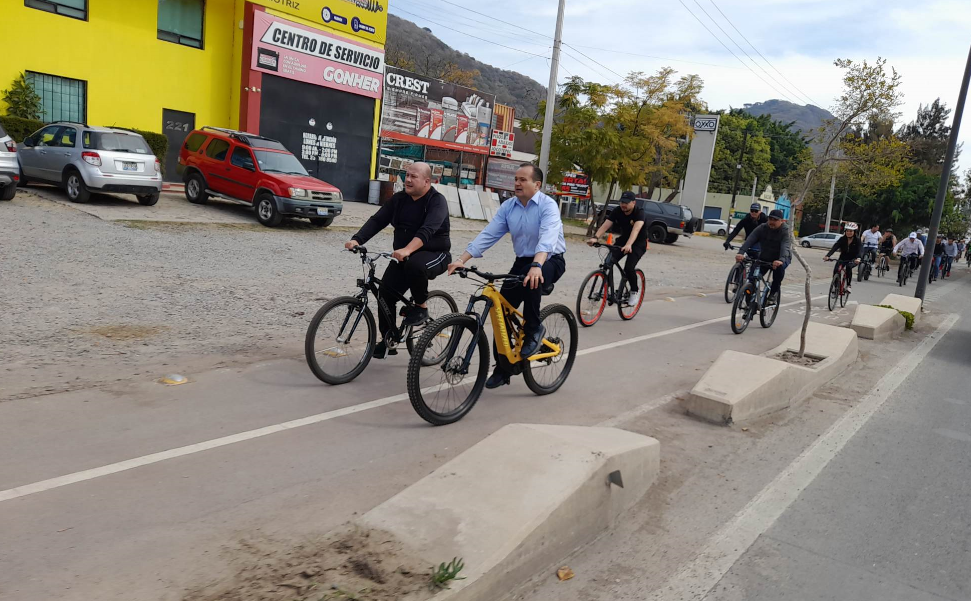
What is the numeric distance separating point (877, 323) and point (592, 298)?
193 inches

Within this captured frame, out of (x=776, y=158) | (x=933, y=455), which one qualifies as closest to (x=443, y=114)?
(x=933, y=455)

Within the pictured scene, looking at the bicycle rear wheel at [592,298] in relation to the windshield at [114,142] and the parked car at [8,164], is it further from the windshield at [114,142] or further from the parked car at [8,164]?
the parked car at [8,164]

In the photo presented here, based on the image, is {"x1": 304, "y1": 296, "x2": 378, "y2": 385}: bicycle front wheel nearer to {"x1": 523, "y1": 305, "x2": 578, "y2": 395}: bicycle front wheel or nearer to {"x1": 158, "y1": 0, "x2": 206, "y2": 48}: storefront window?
{"x1": 523, "y1": 305, "x2": 578, "y2": 395}: bicycle front wheel

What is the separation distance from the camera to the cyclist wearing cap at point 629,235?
997 centimetres

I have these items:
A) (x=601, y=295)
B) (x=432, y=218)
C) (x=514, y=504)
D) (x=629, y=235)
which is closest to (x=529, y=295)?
(x=432, y=218)

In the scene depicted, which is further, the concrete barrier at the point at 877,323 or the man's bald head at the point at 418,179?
the concrete barrier at the point at 877,323

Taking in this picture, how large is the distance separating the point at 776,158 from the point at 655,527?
294 feet

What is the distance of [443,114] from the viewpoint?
32.3m

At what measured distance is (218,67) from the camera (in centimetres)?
2253

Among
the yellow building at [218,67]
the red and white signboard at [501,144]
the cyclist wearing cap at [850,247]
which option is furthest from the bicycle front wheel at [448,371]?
the red and white signboard at [501,144]

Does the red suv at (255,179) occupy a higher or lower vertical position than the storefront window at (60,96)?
lower

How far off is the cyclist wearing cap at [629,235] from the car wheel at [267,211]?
29.3ft

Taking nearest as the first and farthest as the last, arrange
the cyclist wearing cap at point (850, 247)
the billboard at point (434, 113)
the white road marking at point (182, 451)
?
the white road marking at point (182, 451), the cyclist wearing cap at point (850, 247), the billboard at point (434, 113)

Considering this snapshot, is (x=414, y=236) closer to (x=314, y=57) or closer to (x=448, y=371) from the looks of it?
(x=448, y=371)
